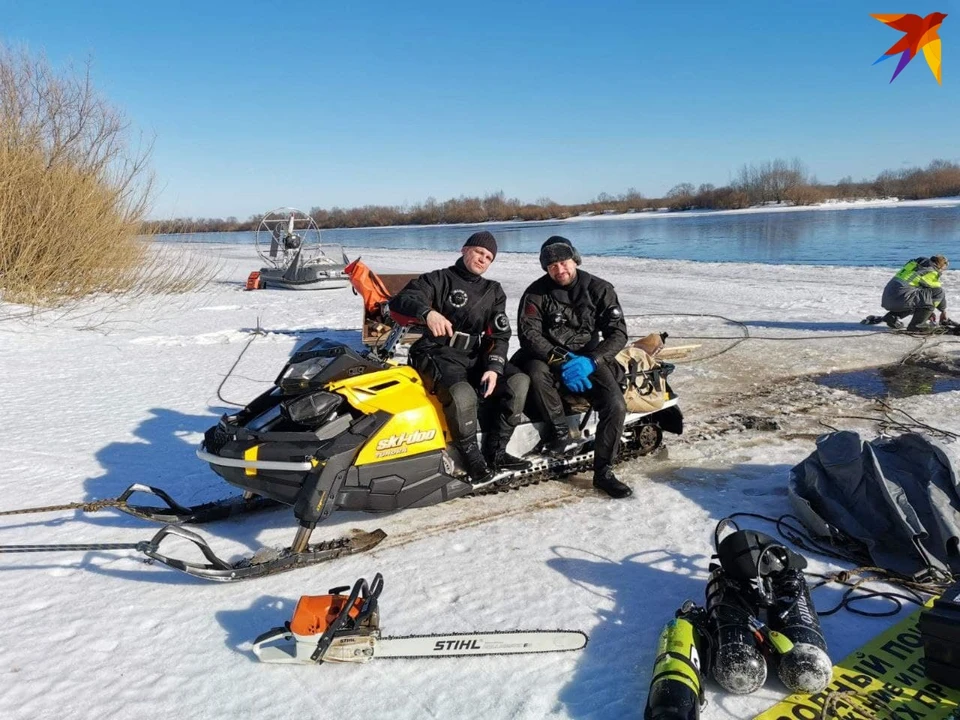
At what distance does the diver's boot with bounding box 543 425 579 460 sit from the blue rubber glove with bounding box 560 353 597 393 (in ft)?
1.09

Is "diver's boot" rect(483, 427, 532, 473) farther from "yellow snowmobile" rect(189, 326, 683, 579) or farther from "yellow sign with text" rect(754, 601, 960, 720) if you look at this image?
"yellow sign with text" rect(754, 601, 960, 720)

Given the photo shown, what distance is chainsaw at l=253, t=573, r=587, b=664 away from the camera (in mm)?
2604

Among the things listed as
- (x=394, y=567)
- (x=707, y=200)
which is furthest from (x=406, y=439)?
(x=707, y=200)

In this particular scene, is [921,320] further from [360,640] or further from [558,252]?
[360,640]

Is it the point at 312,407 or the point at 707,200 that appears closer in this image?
the point at 312,407

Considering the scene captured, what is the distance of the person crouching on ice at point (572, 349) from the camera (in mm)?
4145

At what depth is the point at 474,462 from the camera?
3857 mm

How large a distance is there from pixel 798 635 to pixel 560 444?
2.05 meters

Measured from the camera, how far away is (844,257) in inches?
789

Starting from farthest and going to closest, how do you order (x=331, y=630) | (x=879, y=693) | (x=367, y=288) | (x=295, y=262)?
(x=295, y=262) < (x=367, y=288) < (x=331, y=630) < (x=879, y=693)

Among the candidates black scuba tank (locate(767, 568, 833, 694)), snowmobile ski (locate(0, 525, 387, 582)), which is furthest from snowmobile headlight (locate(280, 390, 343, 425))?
black scuba tank (locate(767, 568, 833, 694))

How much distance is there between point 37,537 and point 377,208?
9435 centimetres

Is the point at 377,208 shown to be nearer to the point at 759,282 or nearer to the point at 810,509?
the point at 759,282

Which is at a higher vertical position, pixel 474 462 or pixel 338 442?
pixel 338 442
